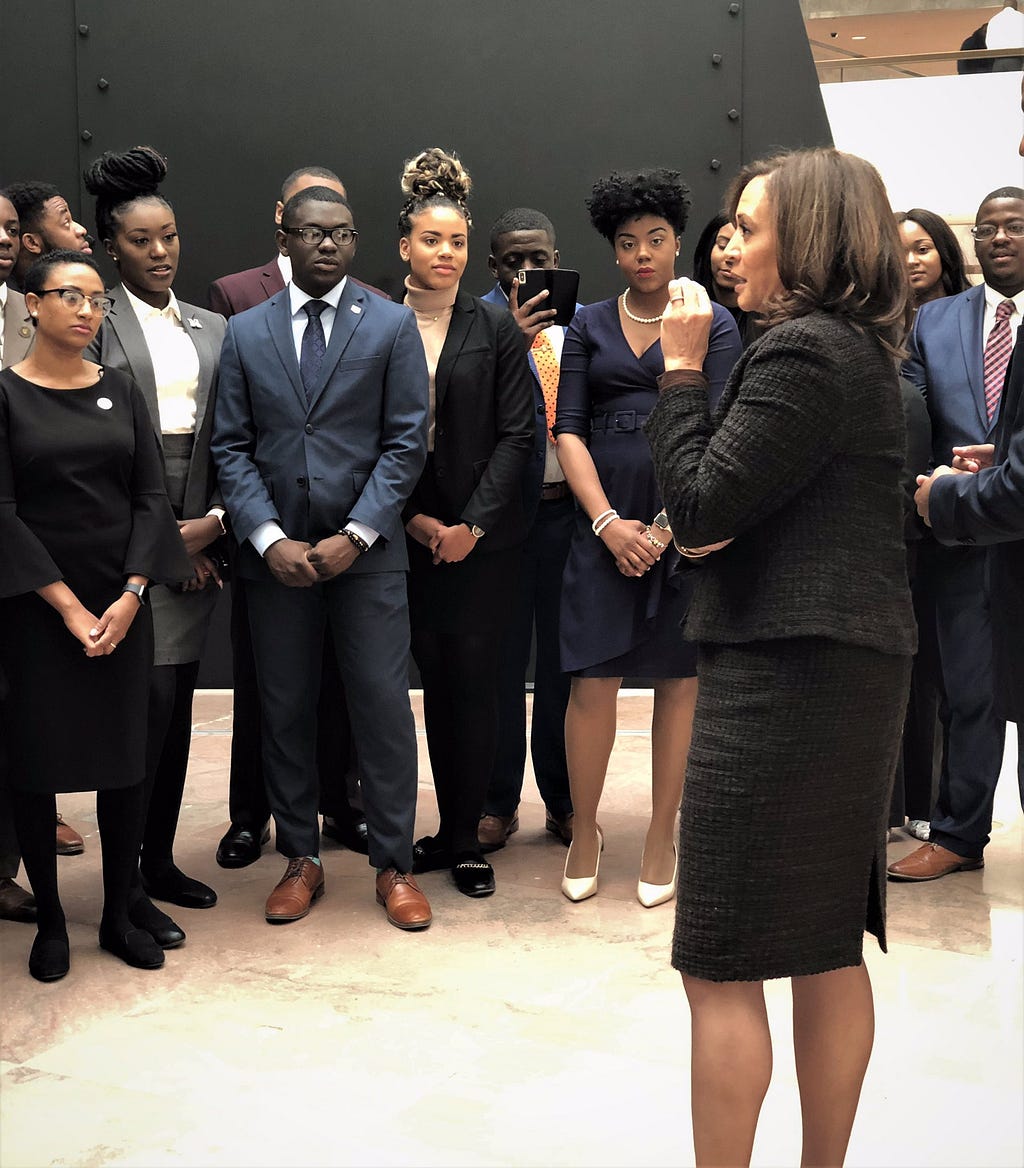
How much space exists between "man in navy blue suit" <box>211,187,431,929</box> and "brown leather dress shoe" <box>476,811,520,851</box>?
21.8 inches

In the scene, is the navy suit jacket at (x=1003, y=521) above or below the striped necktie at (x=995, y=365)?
below

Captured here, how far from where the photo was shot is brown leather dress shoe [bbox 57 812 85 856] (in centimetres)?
421

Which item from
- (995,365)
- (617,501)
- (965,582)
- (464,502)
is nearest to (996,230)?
(995,365)

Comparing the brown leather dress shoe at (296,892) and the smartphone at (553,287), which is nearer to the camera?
the brown leather dress shoe at (296,892)

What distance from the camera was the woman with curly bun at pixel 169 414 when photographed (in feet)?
12.0

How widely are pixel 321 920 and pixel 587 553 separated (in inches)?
45.5

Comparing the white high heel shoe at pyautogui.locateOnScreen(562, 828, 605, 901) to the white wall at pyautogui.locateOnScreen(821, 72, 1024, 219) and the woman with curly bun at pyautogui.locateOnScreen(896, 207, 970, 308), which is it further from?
the white wall at pyautogui.locateOnScreen(821, 72, 1024, 219)

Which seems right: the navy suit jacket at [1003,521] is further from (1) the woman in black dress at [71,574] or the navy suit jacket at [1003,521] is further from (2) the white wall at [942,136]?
(2) the white wall at [942,136]

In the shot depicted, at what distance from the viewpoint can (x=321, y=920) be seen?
11.9ft

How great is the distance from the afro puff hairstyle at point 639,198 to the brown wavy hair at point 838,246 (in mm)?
1713

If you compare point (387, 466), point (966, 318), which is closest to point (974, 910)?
point (966, 318)

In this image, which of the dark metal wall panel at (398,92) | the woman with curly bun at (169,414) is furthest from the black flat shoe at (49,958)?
the dark metal wall panel at (398,92)

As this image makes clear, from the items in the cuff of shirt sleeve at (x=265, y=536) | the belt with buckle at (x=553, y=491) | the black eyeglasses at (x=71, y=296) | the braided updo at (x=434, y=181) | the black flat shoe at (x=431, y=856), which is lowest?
the black flat shoe at (x=431, y=856)

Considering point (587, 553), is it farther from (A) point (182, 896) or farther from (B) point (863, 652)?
(B) point (863, 652)
